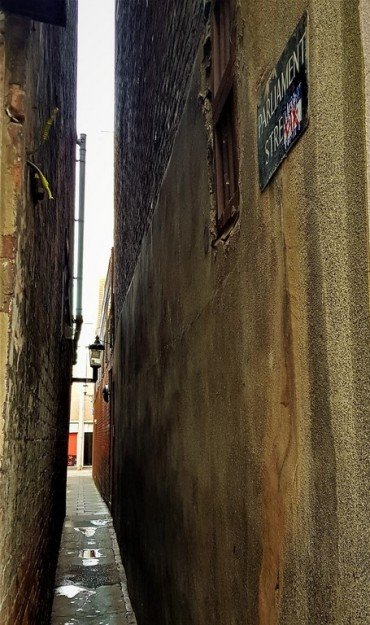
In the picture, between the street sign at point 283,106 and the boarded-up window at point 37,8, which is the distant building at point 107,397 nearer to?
the boarded-up window at point 37,8

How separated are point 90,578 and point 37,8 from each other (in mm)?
6446

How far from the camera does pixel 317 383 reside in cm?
134

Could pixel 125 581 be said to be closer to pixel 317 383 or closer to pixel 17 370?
pixel 17 370

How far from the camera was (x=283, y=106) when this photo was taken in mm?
1567

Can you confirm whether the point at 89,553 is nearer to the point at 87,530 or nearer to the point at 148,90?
the point at 87,530

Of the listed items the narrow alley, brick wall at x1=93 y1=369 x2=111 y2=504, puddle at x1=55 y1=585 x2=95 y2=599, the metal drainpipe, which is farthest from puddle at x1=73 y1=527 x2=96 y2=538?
the narrow alley

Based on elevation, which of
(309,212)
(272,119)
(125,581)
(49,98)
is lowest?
(125,581)

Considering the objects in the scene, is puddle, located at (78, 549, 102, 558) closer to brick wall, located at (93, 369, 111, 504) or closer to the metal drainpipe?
brick wall, located at (93, 369, 111, 504)

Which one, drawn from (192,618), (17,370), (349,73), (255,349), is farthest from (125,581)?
(349,73)

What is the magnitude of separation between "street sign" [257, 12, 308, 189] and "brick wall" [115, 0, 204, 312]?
1292 millimetres

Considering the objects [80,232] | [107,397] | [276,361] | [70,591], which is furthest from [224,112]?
[107,397]

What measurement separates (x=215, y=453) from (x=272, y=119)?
4.25 ft

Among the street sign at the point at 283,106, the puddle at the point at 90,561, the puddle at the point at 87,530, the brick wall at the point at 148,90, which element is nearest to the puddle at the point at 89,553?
the puddle at the point at 90,561

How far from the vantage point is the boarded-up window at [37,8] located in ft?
7.75
